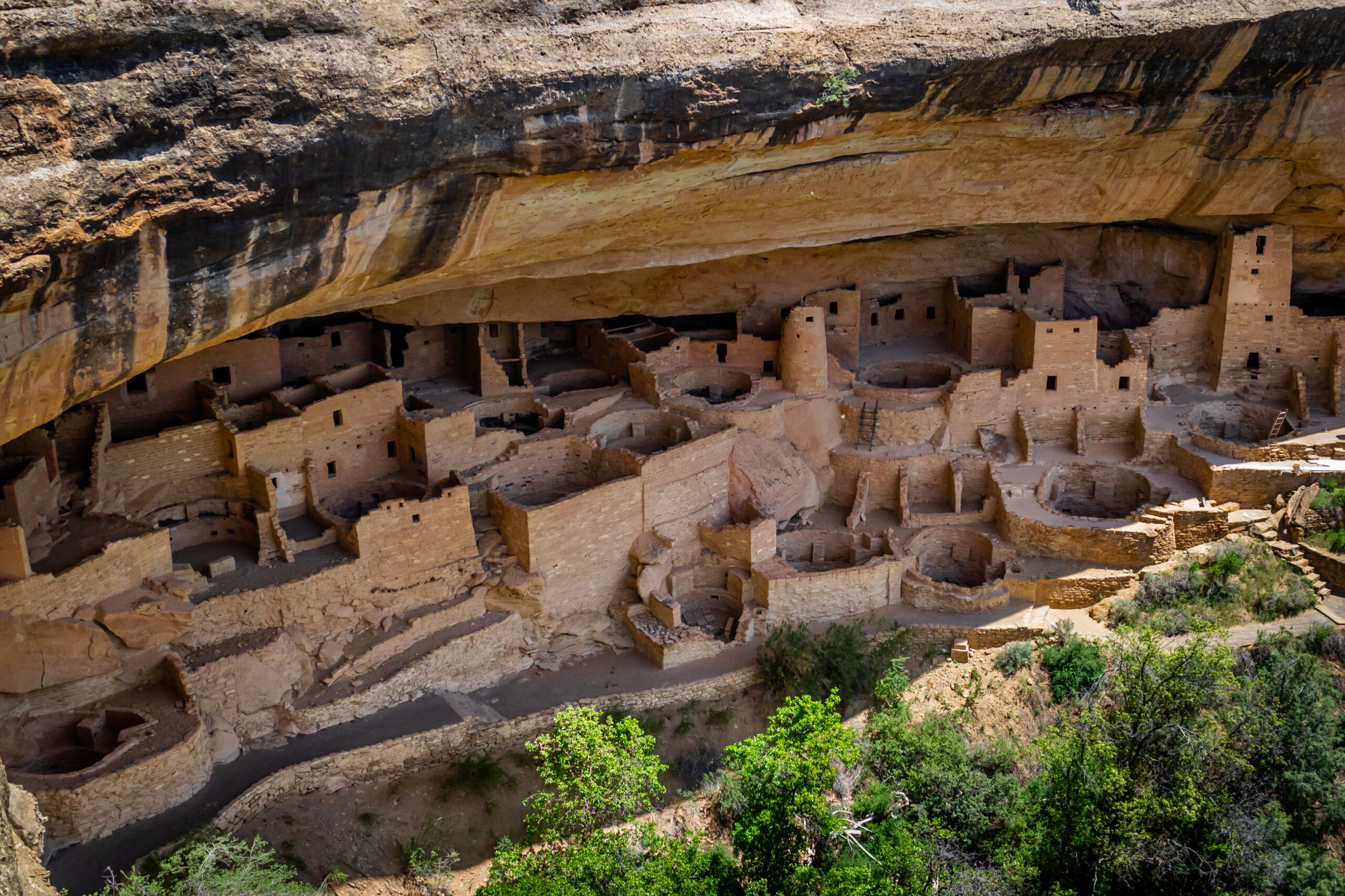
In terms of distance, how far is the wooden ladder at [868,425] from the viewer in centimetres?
1967

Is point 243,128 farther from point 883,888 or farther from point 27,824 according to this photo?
point 883,888

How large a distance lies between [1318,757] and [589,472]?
9983 mm

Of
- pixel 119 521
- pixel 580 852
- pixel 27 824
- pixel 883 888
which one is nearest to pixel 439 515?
pixel 119 521

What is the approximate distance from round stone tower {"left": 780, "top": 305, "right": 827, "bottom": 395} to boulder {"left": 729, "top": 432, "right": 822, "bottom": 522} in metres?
1.08

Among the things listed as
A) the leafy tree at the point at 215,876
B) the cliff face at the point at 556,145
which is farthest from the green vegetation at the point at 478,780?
the cliff face at the point at 556,145

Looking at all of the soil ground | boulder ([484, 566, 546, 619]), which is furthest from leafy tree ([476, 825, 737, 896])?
boulder ([484, 566, 546, 619])

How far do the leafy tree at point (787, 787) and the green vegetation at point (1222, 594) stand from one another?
17.6ft

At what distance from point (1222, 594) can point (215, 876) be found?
12535 mm

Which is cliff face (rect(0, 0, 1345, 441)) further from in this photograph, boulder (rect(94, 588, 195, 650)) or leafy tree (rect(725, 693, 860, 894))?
leafy tree (rect(725, 693, 860, 894))

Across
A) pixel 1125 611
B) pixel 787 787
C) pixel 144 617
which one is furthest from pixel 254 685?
pixel 1125 611

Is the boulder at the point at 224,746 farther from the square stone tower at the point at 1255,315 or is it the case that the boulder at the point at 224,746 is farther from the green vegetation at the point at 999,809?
the square stone tower at the point at 1255,315

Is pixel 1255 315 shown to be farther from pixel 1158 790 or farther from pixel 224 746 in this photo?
pixel 224 746

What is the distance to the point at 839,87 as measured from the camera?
13008 millimetres

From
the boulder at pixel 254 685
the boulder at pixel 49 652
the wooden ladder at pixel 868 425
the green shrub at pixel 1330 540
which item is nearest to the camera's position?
the boulder at pixel 49 652
